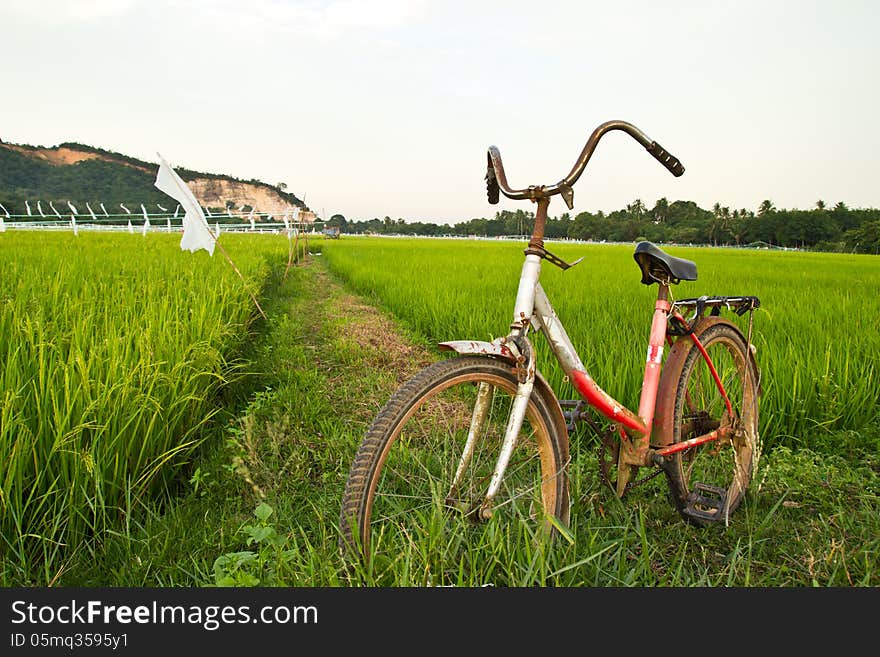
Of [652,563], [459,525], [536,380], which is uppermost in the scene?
[536,380]

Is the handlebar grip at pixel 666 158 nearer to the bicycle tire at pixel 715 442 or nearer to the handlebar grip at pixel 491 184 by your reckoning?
the handlebar grip at pixel 491 184

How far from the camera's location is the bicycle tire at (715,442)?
5.59ft

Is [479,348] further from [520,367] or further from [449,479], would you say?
[449,479]

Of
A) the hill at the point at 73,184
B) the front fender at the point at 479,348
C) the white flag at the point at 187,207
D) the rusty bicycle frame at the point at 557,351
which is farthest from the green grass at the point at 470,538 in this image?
the hill at the point at 73,184

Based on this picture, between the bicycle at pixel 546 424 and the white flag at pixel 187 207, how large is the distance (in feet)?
7.07

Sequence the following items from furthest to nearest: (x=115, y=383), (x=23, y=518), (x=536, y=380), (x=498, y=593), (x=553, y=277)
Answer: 1. (x=553, y=277)
2. (x=115, y=383)
3. (x=23, y=518)
4. (x=536, y=380)
5. (x=498, y=593)

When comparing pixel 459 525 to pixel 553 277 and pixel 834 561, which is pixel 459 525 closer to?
pixel 834 561

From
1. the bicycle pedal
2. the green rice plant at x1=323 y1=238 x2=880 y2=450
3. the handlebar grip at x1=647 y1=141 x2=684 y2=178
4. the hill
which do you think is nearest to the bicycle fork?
the handlebar grip at x1=647 y1=141 x2=684 y2=178

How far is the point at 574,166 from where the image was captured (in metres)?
1.27

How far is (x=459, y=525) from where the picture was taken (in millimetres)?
1312

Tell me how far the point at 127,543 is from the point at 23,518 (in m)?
Result: 0.26

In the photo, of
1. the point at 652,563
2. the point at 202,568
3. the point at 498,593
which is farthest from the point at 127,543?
the point at 652,563

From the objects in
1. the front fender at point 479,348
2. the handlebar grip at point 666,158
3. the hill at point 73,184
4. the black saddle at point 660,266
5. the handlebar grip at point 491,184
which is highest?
the hill at point 73,184

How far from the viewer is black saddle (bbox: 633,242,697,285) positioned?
5.17 ft
